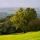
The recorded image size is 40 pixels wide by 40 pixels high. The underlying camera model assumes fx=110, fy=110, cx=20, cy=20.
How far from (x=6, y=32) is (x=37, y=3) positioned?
627mm

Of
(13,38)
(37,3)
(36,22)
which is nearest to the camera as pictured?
(13,38)

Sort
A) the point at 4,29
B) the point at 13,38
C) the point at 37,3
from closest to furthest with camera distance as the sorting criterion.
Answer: the point at 13,38, the point at 4,29, the point at 37,3

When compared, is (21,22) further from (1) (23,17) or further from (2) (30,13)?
(2) (30,13)

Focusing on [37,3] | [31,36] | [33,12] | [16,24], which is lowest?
[31,36]

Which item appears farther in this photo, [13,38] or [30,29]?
[30,29]

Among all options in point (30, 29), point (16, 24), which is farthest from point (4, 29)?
point (30, 29)

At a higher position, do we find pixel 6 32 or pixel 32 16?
pixel 32 16

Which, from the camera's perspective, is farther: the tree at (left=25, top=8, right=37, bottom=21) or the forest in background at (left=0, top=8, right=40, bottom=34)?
the tree at (left=25, top=8, right=37, bottom=21)

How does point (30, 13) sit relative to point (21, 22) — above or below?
above

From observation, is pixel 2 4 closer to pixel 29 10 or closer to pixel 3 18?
pixel 3 18

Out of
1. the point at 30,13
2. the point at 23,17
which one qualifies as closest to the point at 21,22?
the point at 23,17

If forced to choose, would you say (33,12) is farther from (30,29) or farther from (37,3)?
(30,29)

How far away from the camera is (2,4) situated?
155cm

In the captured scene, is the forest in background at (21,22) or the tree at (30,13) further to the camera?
the tree at (30,13)
